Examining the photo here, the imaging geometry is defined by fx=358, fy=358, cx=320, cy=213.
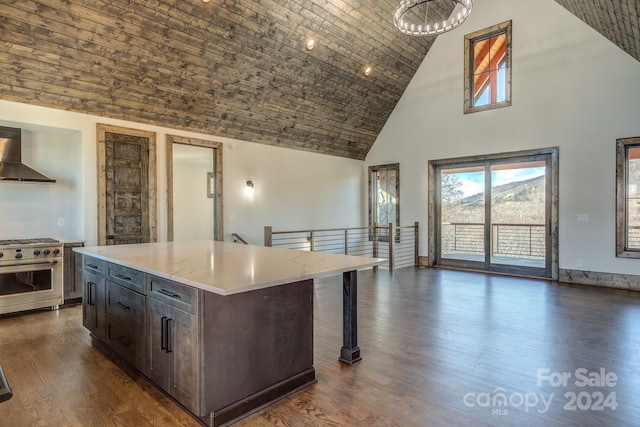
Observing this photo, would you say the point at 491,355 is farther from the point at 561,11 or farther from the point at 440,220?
the point at 561,11

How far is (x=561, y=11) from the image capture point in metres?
6.21

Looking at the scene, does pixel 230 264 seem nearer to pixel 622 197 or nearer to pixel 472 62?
pixel 622 197

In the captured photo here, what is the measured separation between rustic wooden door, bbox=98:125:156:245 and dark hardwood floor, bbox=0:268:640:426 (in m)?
1.24

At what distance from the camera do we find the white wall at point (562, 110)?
19.0ft

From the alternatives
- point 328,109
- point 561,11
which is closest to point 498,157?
point 561,11

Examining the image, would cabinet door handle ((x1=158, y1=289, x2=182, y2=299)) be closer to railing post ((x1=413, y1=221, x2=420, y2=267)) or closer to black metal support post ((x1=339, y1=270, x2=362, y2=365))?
black metal support post ((x1=339, y1=270, x2=362, y2=365))

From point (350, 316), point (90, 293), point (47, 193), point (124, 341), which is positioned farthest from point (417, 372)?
point (47, 193)

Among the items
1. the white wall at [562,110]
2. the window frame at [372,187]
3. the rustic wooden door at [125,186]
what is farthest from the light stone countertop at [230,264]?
the window frame at [372,187]

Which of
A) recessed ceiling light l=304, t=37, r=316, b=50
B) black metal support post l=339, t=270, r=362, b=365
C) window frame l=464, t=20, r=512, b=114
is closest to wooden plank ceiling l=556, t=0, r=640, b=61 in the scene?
window frame l=464, t=20, r=512, b=114

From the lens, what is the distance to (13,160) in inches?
177

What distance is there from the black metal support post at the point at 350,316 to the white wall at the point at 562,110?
5.18 meters

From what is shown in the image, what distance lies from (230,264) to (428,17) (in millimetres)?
6424

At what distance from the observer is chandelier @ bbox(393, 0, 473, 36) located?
4.54 meters

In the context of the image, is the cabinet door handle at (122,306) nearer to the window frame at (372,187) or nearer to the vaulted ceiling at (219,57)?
the vaulted ceiling at (219,57)
